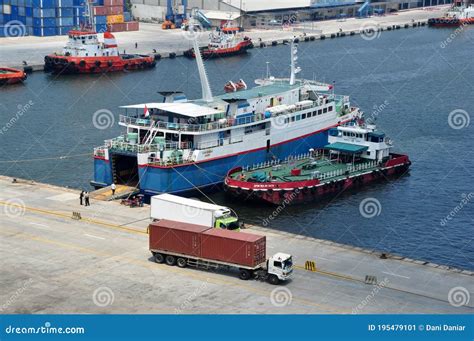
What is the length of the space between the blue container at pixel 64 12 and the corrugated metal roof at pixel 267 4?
1369 inches

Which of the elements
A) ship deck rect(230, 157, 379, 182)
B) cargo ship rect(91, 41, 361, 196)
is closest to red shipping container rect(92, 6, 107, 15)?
cargo ship rect(91, 41, 361, 196)

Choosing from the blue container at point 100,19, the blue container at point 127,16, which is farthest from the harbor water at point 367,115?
the blue container at point 127,16

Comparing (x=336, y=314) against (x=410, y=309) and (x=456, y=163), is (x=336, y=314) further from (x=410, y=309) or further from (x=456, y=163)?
(x=456, y=163)

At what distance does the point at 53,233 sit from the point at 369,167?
89.7 feet

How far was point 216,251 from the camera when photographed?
4478 centimetres

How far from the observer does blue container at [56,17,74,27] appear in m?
150

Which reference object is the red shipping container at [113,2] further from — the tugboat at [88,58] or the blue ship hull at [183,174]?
the blue ship hull at [183,174]

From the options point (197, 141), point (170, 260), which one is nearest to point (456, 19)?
point (197, 141)

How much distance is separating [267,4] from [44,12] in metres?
48.6

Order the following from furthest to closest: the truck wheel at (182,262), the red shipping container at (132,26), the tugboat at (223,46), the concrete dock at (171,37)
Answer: the red shipping container at (132,26), the tugboat at (223,46), the concrete dock at (171,37), the truck wheel at (182,262)

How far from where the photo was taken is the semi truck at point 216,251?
4378cm

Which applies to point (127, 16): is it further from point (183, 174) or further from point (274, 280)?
point (274, 280)

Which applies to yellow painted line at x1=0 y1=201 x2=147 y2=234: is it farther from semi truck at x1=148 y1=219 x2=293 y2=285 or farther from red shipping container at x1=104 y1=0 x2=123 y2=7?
red shipping container at x1=104 y1=0 x2=123 y2=7

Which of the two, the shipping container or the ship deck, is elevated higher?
the shipping container
